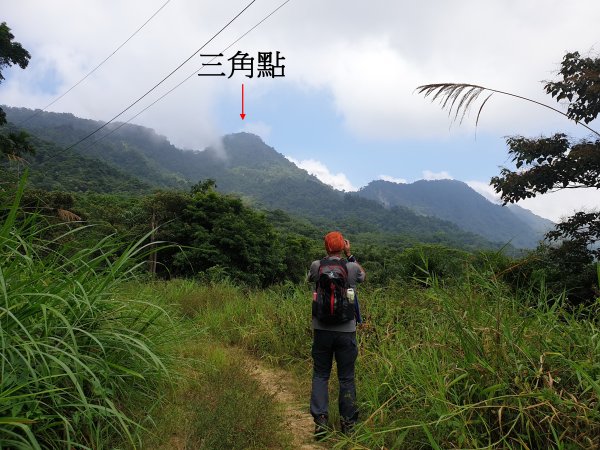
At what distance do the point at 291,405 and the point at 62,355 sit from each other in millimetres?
2580

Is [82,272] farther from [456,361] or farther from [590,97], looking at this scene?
[590,97]

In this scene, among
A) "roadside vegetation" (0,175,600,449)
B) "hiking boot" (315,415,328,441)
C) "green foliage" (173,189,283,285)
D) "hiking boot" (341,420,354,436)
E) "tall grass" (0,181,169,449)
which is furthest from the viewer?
"green foliage" (173,189,283,285)

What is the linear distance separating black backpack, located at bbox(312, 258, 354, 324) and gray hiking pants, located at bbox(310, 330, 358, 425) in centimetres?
18

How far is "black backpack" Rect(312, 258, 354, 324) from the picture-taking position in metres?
3.47

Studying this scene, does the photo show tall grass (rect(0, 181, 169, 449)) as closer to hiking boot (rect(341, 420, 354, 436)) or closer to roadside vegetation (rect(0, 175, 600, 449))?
roadside vegetation (rect(0, 175, 600, 449))

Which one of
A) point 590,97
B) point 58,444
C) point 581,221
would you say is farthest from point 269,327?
point 590,97

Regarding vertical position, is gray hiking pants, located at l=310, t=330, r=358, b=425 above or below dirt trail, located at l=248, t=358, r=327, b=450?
above

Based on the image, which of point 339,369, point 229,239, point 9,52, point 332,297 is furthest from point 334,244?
point 229,239

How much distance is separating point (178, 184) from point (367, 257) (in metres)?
126

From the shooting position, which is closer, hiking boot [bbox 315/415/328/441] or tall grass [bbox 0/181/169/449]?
tall grass [bbox 0/181/169/449]

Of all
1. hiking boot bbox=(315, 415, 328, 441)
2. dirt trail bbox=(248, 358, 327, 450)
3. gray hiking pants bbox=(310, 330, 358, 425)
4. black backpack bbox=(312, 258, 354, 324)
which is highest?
black backpack bbox=(312, 258, 354, 324)

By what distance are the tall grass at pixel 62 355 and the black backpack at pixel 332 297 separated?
1465 mm

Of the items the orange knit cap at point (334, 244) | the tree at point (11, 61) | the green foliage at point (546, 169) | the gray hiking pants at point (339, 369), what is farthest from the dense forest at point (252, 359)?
the tree at point (11, 61)

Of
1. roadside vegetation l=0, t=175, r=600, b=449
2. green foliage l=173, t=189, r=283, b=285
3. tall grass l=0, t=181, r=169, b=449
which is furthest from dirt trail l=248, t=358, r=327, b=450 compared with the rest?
green foliage l=173, t=189, r=283, b=285
